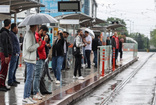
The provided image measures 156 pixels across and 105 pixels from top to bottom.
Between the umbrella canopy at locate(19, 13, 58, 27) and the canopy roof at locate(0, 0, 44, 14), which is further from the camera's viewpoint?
the canopy roof at locate(0, 0, 44, 14)

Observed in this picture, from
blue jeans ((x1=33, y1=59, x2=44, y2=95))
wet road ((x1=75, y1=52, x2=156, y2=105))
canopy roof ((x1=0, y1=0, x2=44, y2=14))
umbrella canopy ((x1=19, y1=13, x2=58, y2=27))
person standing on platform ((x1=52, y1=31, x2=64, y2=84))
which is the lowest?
wet road ((x1=75, y1=52, x2=156, y2=105))

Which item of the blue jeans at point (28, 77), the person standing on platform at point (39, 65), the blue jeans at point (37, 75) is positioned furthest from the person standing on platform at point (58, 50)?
the blue jeans at point (28, 77)

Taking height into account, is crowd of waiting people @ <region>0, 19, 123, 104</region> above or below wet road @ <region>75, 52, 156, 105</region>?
above

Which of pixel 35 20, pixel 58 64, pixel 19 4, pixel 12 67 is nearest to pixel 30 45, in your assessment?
pixel 35 20

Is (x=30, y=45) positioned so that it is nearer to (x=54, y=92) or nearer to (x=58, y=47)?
(x=54, y=92)

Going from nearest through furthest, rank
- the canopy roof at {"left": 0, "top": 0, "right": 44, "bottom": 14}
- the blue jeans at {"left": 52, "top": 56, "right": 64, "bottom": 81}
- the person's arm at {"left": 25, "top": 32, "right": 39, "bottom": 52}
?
the person's arm at {"left": 25, "top": 32, "right": 39, "bottom": 52} → the blue jeans at {"left": 52, "top": 56, "right": 64, "bottom": 81} → the canopy roof at {"left": 0, "top": 0, "right": 44, "bottom": 14}

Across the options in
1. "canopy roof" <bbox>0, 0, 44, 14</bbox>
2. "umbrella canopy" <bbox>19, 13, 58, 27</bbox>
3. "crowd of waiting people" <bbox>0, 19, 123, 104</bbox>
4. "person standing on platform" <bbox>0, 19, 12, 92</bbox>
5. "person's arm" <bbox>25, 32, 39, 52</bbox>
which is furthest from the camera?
"canopy roof" <bbox>0, 0, 44, 14</bbox>

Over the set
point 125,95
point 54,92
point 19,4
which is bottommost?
point 125,95

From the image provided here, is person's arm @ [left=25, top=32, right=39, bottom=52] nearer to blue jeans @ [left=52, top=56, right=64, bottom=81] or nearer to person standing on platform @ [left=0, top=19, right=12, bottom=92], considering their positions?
person standing on platform @ [left=0, top=19, right=12, bottom=92]

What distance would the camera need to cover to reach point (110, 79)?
18.0m

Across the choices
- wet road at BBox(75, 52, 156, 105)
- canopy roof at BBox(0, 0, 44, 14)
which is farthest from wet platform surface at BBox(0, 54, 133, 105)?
canopy roof at BBox(0, 0, 44, 14)

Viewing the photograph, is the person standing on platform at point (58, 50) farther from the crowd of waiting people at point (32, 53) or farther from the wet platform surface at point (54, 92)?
the wet platform surface at point (54, 92)

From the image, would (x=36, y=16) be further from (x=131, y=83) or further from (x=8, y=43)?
(x=131, y=83)

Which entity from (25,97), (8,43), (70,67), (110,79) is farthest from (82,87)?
(70,67)
